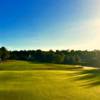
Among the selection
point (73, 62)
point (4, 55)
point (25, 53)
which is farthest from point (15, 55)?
point (73, 62)

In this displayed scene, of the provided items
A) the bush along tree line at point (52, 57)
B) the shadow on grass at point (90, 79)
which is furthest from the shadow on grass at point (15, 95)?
the bush along tree line at point (52, 57)

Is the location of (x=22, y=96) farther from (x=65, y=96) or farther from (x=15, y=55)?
(x=15, y=55)

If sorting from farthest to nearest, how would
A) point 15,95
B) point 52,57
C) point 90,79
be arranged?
point 52,57 → point 90,79 → point 15,95

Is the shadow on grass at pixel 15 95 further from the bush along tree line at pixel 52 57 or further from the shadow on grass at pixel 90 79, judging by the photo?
the bush along tree line at pixel 52 57

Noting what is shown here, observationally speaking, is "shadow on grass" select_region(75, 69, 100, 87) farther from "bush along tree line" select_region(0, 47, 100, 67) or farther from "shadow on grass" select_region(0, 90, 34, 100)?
"bush along tree line" select_region(0, 47, 100, 67)

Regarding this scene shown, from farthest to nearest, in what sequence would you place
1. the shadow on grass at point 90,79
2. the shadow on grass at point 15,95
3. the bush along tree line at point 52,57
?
1. the bush along tree line at point 52,57
2. the shadow on grass at point 90,79
3. the shadow on grass at point 15,95

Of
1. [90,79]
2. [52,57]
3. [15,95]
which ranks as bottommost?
[90,79]

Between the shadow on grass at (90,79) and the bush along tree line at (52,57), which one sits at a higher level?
the bush along tree line at (52,57)

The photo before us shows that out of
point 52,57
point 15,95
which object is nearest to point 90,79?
point 15,95

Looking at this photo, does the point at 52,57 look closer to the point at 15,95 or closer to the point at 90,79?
the point at 90,79

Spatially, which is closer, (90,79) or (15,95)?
(15,95)

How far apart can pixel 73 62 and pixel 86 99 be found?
362ft

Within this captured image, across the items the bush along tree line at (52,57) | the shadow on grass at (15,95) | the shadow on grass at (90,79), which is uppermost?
the bush along tree line at (52,57)

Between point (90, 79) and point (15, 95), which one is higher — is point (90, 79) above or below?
below
